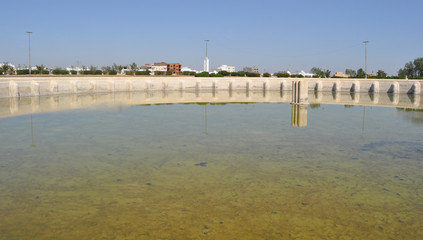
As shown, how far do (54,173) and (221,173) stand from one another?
496 cm

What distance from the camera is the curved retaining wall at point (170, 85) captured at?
39478mm

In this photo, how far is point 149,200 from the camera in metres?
8.22

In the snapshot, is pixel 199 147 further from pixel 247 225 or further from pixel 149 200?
pixel 247 225

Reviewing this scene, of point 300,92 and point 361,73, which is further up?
point 361,73

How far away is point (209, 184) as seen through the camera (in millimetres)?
9359

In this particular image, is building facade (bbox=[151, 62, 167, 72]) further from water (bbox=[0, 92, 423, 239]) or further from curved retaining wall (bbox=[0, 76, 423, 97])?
water (bbox=[0, 92, 423, 239])

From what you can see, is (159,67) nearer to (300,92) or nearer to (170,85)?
(170,85)

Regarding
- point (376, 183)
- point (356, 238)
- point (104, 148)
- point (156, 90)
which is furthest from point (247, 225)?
point (156, 90)

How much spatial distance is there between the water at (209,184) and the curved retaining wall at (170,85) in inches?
965

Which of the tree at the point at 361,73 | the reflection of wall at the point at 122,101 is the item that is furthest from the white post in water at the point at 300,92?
the tree at the point at 361,73

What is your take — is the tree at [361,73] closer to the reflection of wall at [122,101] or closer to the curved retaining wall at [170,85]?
the curved retaining wall at [170,85]

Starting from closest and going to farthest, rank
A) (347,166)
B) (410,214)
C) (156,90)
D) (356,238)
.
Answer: (356,238)
(410,214)
(347,166)
(156,90)

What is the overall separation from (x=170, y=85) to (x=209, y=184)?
163 feet

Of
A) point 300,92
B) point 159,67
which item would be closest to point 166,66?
point 159,67
